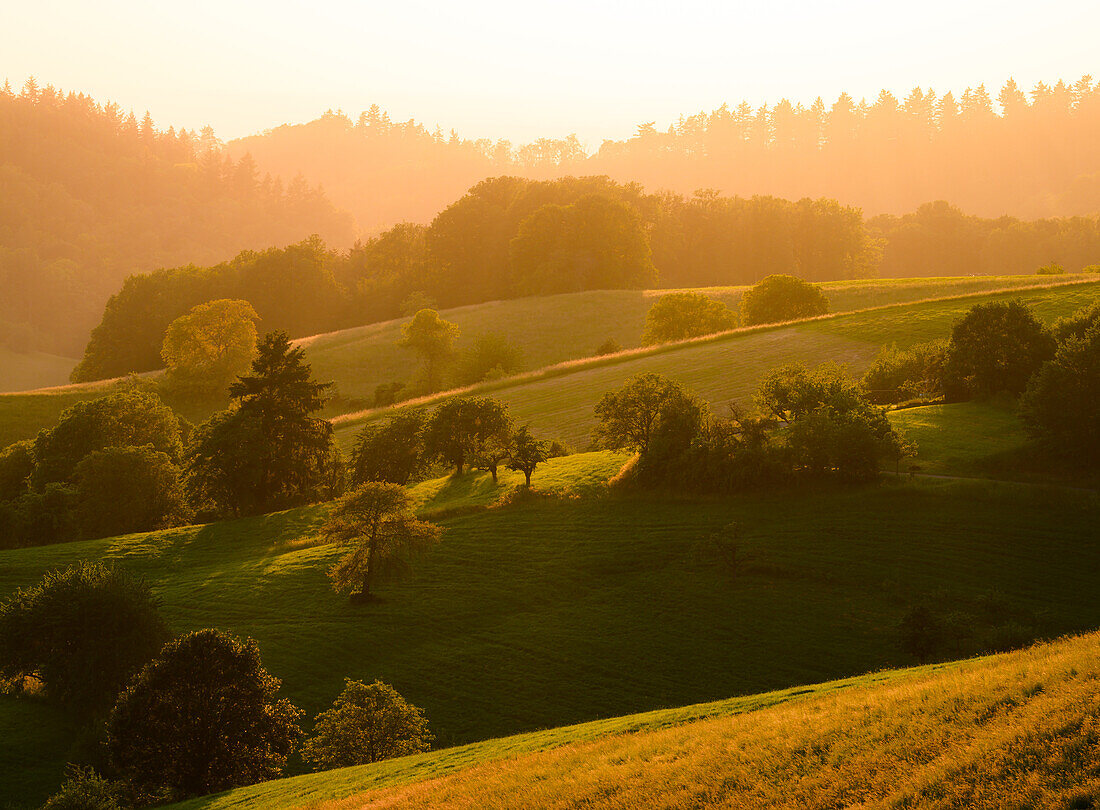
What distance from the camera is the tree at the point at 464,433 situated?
2717 inches

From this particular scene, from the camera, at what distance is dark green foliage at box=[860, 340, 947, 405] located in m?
69.5

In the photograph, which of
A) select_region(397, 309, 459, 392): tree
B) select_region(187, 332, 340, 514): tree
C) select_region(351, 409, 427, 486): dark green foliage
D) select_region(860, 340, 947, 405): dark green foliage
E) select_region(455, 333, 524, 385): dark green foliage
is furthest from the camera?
select_region(397, 309, 459, 392): tree

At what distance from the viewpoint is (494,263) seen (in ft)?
612

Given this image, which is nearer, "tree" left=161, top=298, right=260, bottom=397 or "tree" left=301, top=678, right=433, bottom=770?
"tree" left=301, top=678, right=433, bottom=770

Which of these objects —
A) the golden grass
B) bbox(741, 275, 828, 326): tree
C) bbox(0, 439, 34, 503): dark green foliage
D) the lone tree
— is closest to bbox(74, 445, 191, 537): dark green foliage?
bbox(0, 439, 34, 503): dark green foliage

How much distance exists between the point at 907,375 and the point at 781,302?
146 feet

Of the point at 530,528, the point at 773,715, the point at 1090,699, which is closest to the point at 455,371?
the point at 530,528

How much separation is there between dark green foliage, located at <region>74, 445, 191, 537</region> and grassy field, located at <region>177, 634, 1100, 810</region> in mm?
46386

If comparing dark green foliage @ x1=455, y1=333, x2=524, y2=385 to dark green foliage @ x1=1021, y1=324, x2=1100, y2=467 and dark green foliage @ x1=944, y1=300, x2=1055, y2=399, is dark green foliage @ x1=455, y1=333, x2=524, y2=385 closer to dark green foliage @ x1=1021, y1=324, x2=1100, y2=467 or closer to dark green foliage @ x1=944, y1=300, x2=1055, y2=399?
dark green foliage @ x1=944, y1=300, x2=1055, y2=399

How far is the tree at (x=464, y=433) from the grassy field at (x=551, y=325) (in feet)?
173

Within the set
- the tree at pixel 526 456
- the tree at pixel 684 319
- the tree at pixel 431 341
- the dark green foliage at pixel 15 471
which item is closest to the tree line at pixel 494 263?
the tree at pixel 431 341

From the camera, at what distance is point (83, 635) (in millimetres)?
40250

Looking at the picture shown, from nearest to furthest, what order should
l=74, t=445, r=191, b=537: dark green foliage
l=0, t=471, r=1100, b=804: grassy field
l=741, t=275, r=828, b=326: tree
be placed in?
l=0, t=471, r=1100, b=804: grassy field → l=74, t=445, r=191, b=537: dark green foliage → l=741, t=275, r=828, b=326: tree

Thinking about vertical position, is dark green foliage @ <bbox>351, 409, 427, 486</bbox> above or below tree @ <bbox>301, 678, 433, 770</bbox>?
above
